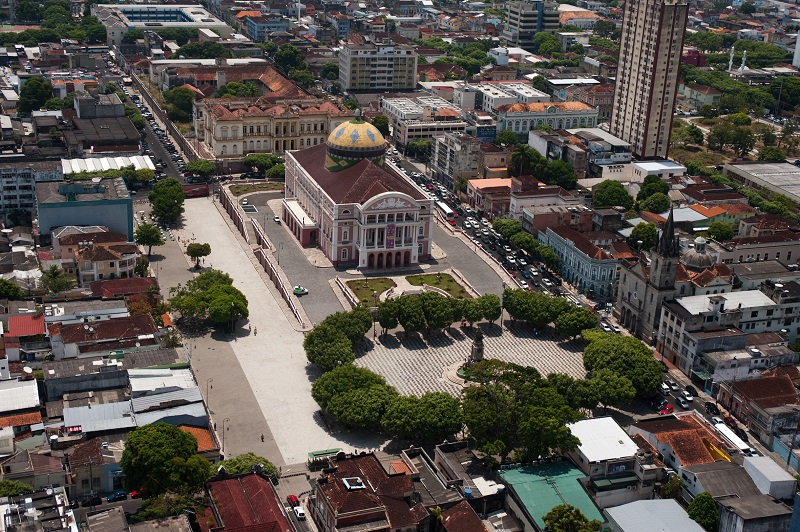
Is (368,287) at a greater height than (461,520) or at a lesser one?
lesser

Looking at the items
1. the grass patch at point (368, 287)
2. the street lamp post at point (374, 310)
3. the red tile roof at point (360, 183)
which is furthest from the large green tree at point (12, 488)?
the red tile roof at point (360, 183)

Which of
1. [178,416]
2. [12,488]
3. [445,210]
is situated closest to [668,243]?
[445,210]

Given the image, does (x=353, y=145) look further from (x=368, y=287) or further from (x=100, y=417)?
(x=100, y=417)

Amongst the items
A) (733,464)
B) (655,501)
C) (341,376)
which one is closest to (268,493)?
(341,376)

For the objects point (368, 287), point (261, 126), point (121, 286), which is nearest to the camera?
point (121, 286)

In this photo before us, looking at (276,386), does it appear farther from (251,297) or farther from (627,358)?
(627,358)

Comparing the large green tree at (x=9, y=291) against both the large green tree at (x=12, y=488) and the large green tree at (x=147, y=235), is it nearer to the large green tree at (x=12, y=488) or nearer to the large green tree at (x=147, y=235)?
the large green tree at (x=147, y=235)

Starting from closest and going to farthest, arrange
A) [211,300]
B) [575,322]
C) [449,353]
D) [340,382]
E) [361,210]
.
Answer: [340,382] < [449,353] < [575,322] < [211,300] < [361,210]
